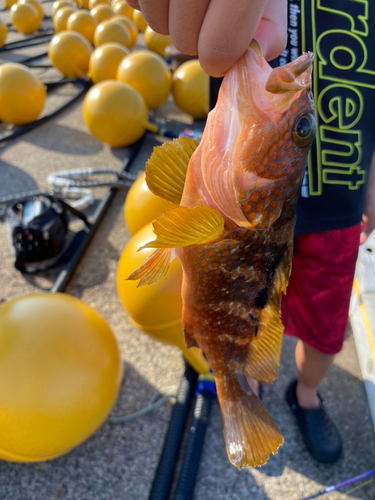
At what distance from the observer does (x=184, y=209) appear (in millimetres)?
817

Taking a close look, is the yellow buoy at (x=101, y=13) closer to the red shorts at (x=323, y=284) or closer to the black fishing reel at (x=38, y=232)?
the black fishing reel at (x=38, y=232)

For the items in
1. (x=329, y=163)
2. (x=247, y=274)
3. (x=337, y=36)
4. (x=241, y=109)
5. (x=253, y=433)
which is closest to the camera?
(x=241, y=109)

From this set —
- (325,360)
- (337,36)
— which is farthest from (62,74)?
(325,360)

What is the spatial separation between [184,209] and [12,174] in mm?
4263

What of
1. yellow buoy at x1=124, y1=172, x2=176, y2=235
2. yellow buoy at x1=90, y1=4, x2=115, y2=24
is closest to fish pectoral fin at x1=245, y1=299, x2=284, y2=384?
yellow buoy at x1=124, y1=172, x2=176, y2=235

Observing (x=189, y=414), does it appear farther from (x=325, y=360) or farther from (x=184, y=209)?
(x=184, y=209)

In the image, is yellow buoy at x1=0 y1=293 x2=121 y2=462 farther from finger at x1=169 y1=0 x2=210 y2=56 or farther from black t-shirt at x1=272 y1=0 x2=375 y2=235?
finger at x1=169 y1=0 x2=210 y2=56

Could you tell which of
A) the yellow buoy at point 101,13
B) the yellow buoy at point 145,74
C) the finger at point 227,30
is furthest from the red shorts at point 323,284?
the yellow buoy at point 101,13

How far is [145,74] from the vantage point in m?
4.78

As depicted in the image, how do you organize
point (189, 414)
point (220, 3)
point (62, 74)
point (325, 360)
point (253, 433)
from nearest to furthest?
point (220, 3) → point (253, 433) → point (325, 360) → point (189, 414) → point (62, 74)

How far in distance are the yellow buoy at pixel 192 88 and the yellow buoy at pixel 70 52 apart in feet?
7.70

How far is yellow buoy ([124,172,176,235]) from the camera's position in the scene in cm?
240

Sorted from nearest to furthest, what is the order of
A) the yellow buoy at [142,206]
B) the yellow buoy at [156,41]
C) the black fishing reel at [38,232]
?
the yellow buoy at [142,206] < the black fishing reel at [38,232] < the yellow buoy at [156,41]

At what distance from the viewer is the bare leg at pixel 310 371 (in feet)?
6.09
